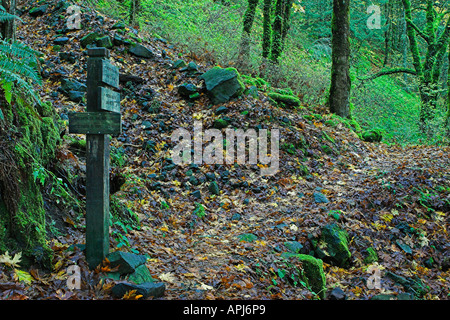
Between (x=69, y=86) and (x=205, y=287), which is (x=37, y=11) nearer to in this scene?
(x=69, y=86)

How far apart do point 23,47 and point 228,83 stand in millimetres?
6890

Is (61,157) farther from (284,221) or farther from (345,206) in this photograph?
(345,206)

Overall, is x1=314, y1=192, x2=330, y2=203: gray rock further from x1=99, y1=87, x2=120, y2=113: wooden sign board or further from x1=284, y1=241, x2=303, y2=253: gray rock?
x1=99, y1=87, x2=120, y2=113: wooden sign board

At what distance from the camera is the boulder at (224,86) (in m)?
10.2

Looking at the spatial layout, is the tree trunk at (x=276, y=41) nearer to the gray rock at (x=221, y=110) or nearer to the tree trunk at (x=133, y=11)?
the tree trunk at (x=133, y=11)

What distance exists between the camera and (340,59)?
12797 mm

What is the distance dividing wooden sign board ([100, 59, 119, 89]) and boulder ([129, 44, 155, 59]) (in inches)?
313

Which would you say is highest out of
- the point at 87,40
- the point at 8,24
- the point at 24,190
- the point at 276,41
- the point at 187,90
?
the point at 276,41

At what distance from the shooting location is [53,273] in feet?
11.9

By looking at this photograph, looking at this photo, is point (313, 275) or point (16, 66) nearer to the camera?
point (16, 66)

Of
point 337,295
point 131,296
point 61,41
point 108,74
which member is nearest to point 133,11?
point 61,41

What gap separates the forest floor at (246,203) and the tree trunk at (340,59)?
1.43m

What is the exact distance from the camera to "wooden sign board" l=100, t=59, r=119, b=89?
3834mm

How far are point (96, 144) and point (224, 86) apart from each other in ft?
22.6
